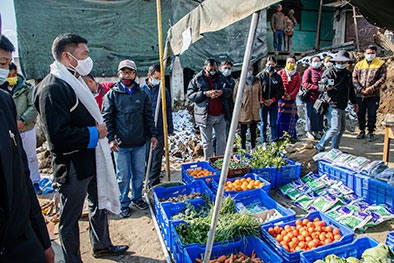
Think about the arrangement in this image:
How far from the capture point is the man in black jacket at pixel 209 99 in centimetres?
512

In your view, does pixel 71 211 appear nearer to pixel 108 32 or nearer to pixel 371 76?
pixel 371 76

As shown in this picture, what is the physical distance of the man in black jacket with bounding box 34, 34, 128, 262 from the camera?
2293mm

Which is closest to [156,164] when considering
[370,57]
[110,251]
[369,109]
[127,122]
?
[127,122]

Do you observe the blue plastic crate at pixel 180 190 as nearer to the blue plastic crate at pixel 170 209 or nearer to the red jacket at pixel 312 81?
the blue plastic crate at pixel 170 209

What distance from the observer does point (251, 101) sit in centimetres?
631

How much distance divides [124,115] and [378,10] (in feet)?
9.90

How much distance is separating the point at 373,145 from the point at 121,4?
8516 mm

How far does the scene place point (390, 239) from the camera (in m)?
2.52

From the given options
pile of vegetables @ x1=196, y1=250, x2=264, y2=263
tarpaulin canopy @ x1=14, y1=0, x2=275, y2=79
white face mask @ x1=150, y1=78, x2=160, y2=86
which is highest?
tarpaulin canopy @ x1=14, y1=0, x2=275, y2=79

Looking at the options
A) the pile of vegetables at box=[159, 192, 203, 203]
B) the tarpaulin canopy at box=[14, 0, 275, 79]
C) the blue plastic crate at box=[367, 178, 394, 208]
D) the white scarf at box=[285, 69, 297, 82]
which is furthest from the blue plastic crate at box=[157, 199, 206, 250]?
the tarpaulin canopy at box=[14, 0, 275, 79]

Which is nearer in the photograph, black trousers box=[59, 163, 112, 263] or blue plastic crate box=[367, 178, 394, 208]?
black trousers box=[59, 163, 112, 263]

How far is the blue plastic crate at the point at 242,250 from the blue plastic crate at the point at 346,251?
252mm

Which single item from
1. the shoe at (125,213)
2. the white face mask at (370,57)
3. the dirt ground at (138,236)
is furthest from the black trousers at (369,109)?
the shoe at (125,213)

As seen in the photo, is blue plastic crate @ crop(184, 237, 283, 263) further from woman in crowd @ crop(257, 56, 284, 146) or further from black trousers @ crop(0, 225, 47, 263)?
woman in crowd @ crop(257, 56, 284, 146)
